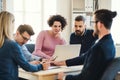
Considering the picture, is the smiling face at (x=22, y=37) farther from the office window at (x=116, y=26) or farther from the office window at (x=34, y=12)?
the office window at (x=116, y=26)

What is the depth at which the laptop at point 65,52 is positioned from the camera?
9.98ft

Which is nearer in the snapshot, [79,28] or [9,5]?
[79,28]

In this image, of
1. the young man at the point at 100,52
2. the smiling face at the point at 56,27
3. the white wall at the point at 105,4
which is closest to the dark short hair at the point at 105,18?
the young man at the point at 100,52

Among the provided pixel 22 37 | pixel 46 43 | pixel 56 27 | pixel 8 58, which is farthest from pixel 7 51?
pixel 56 27

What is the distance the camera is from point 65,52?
3.04 meters

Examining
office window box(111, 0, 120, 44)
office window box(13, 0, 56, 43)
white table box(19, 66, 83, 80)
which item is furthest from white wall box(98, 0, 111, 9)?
white table box(19, 66, 83, 80)

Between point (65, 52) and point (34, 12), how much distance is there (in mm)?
2527

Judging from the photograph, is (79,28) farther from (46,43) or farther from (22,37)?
(22,37)

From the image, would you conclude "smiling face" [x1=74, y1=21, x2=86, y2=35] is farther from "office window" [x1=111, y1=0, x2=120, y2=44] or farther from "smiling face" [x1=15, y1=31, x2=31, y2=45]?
"office window" [x1=111, y1=0, x2=120, y2=44]

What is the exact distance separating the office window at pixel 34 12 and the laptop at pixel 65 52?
229 cm

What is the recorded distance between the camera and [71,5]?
554cm

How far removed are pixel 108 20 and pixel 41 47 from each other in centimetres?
147

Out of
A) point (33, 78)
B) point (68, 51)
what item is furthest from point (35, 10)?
point (33, 78)

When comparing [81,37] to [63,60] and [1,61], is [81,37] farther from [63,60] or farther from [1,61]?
[1,61]
